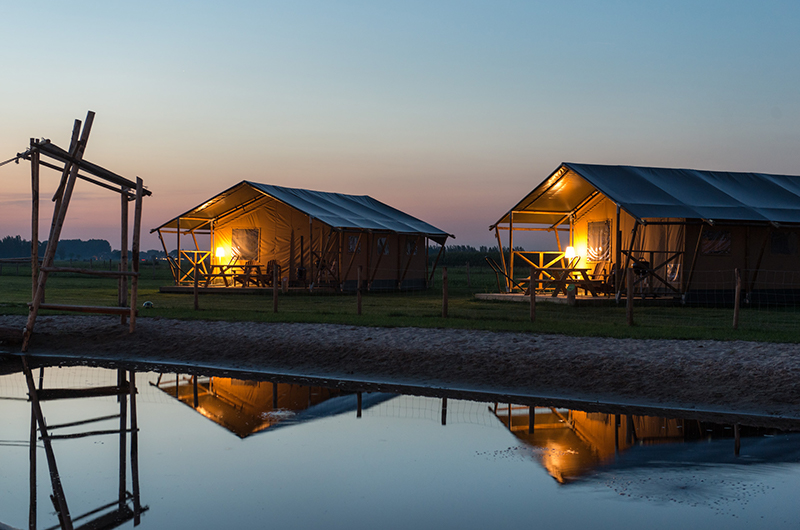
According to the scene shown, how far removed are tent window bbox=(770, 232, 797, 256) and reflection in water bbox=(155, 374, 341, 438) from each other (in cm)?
1633

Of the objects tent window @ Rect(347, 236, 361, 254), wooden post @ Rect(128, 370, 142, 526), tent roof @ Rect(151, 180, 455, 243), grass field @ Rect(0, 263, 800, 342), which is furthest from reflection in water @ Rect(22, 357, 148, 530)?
tent window @ Rect(347, 236, 361, 254)

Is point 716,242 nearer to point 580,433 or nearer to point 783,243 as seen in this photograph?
point 783,243

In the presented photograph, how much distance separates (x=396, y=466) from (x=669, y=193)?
16.7 metres

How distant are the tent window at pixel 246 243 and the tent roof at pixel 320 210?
0.95m

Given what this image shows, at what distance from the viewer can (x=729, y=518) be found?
4.65 m

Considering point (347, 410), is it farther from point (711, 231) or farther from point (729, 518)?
point (711, 231)

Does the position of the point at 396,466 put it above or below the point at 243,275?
below

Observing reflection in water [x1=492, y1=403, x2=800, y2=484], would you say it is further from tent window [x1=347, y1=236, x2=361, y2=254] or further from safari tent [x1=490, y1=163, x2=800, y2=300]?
tent window [x1=347, y1=236, x2=361, y2=254]

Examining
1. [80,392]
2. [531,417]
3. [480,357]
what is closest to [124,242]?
[80,392]

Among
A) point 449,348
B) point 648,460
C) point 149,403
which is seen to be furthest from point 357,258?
point 648,460

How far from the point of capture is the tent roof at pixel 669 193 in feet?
63.1

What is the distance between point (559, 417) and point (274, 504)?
350 centimetres

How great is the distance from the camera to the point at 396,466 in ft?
19.2

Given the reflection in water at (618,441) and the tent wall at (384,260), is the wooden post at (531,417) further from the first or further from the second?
the tent wall at (384,260)
